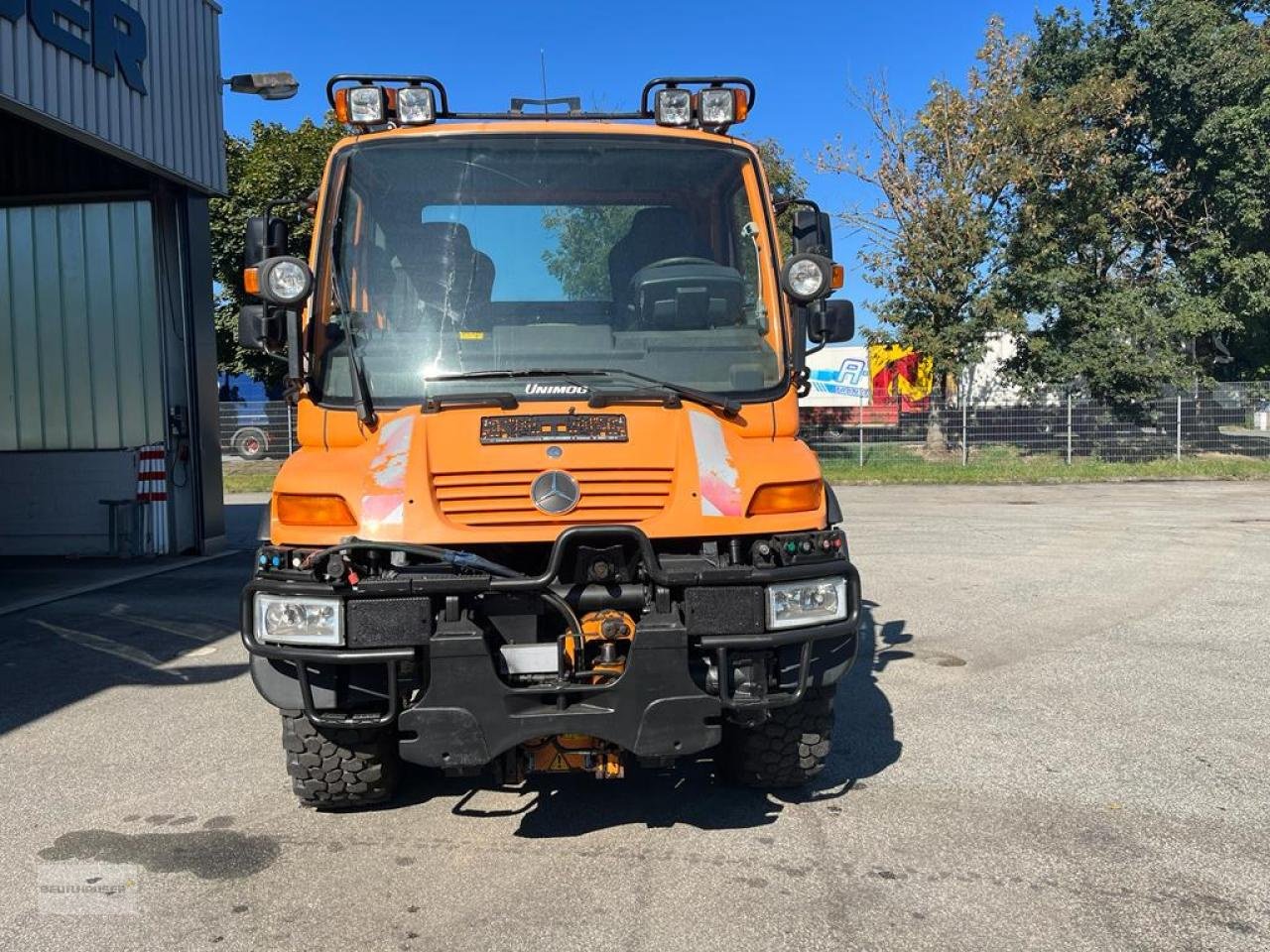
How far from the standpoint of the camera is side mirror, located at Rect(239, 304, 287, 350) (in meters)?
4.58

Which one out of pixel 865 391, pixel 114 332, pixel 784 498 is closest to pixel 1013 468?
pixel 865 391

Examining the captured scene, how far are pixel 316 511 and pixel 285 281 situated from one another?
1100mm

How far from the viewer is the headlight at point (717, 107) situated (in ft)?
16.5

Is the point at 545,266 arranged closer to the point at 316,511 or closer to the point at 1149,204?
the point at 316,511

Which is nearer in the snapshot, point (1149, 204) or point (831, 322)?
point (831, 322)

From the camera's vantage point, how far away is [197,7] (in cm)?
1273

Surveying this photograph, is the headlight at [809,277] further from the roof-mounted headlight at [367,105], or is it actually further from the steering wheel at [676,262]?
the roof-mounted headlight at [367,105]

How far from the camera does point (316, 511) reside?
385cm

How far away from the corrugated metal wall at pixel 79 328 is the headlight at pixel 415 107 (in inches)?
360

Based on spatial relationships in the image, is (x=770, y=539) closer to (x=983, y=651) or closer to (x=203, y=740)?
(x=203, y=740)

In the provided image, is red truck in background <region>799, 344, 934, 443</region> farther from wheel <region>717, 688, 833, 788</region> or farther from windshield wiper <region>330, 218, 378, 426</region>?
windshield wiper <region>330, 218, 378, 426</region>

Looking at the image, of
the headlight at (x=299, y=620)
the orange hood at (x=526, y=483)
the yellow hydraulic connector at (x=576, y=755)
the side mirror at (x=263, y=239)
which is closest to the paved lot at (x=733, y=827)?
the yellow hydraulic connector at (x=576, y=755)

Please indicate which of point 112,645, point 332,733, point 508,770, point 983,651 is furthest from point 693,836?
point 112,645

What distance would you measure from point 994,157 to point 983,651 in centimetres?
1927
